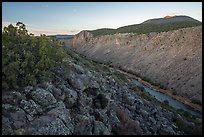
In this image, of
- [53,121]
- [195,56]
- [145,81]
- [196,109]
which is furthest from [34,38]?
[195,56]

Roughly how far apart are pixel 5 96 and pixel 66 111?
12.4 ft

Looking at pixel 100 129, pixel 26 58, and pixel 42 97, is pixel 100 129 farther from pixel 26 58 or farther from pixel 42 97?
pixel 26 58

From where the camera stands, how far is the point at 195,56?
193 ft

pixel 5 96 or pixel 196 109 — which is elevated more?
pixel 5 96

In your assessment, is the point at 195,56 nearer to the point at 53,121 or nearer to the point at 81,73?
Answer: the point at 81,73

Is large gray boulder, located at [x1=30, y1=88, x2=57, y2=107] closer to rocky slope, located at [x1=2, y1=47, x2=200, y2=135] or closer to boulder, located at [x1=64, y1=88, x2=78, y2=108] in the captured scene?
rocky slope, located at [x1=2, y1=47, x2=200, y2=135]

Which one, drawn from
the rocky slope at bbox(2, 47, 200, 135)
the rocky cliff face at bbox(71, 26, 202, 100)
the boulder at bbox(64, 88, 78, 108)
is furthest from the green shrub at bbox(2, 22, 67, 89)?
the rocky cliff face at bbox(71, 26, 202, 100)

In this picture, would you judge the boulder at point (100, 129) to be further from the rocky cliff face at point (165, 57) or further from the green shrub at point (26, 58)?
the rocky cliff face at point (165, 57)

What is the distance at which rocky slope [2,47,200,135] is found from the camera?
13.9 m

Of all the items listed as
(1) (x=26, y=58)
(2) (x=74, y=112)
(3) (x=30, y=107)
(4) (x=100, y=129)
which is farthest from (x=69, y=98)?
(1) (x=26, y=58)

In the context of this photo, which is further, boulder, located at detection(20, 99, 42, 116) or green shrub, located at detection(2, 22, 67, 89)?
green shrub, located at detection(2, 22, 67, 89)

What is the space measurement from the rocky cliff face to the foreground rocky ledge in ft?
77.7

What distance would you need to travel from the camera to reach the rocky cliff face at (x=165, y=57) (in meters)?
49.7

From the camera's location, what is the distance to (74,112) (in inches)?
669
